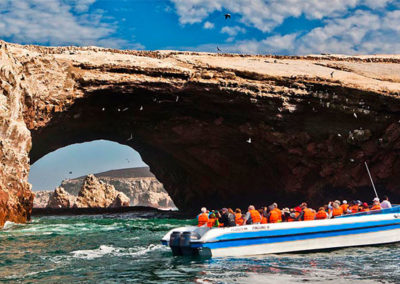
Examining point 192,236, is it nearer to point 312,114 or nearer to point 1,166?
point 1,166

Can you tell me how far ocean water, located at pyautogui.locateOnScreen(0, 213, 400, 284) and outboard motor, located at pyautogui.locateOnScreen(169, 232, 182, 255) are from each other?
0.38m

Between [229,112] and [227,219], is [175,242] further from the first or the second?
[229,112]

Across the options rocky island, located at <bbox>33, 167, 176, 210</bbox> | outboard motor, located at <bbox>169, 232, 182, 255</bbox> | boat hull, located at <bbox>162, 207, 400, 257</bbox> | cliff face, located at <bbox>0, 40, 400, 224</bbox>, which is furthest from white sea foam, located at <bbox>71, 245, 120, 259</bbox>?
rocky island, located at <bbox>33, 167, 176, 210</bbox>

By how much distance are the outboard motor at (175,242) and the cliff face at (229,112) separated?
38.8 ft

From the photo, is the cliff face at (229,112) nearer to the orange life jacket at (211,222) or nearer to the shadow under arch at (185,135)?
the shadow under arch at (185,135)

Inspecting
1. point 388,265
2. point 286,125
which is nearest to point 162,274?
point 388,265

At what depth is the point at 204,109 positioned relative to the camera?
31641 millimetres

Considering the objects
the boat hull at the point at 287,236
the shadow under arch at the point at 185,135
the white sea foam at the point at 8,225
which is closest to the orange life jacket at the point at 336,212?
the boat hull at the point at 287,236

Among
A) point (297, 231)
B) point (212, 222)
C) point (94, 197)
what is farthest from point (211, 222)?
point (94, 197)

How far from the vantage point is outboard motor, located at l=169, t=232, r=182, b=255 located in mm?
15299

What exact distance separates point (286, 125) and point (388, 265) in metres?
19.2

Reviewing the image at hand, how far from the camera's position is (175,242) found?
50.4 ft

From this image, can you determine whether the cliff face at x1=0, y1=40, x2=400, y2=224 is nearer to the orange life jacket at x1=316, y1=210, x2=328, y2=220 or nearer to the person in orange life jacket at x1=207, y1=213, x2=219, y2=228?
the person in orange life jacket at x1=207, y1=213, x2=219, y2=228

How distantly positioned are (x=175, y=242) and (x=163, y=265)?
172 centimetres
